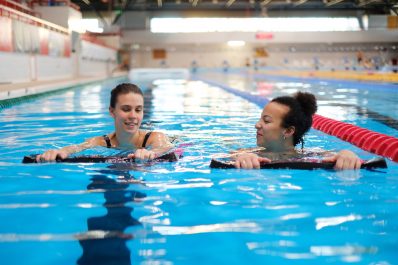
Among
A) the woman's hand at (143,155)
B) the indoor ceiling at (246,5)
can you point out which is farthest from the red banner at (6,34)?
the indoor ceiling at (246,5)

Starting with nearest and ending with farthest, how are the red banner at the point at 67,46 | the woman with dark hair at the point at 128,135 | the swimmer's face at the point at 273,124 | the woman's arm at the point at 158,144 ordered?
1. the swimmer's face at the point at 273,124
2. the woman with dark hair at the point at 128,135
3. the woman's arm at the point at 158,144
4. the red banner at the point at 67,46

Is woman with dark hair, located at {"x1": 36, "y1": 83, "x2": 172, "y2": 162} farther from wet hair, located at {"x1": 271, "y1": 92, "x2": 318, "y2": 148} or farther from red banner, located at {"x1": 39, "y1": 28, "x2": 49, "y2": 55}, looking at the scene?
red banner, located at {"x1": 39, "y1": 28, "x2": 49, "y2": 55}

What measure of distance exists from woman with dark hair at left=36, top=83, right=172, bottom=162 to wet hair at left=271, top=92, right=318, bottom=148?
95 cm

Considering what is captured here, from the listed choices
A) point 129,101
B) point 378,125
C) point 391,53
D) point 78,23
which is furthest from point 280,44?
point 129,101

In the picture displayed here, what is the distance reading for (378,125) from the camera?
6059 mm

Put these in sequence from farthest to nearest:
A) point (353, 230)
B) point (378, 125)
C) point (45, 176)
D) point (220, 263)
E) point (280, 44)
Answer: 1. point (280, 44)
2. point (378, 125)
3. point (45, 176)
4. point (353, 230)
5. point (220, 263)

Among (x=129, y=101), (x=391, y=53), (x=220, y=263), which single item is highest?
(x=391, y=53)

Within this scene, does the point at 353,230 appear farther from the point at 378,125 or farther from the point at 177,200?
the point at 378,125

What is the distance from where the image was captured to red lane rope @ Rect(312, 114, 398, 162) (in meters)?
3.83

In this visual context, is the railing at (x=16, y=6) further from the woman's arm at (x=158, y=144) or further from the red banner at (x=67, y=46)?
the woman's arm at (x=158, y=144)

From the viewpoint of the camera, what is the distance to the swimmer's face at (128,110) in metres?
3.42

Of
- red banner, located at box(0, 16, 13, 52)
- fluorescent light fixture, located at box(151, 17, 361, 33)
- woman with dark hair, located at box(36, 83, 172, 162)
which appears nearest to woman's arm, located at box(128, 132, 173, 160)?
woman with dark hair, located at box(36, 83, 172, 162)

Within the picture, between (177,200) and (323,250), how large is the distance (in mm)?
895

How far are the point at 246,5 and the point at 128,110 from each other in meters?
32.2
